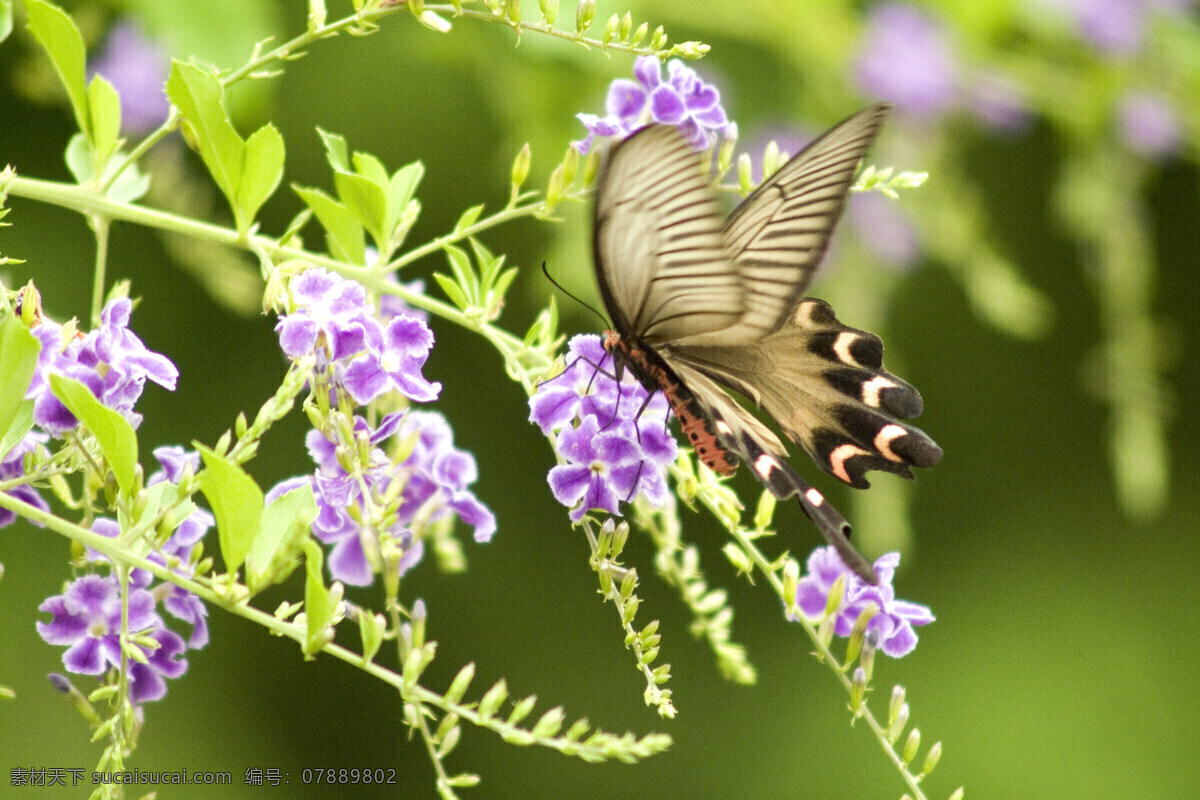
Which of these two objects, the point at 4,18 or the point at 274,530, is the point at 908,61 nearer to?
the point at 4,18

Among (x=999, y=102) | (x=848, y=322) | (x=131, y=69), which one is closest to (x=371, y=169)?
(x=131, y=69)

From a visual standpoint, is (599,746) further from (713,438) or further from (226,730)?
(226,730)

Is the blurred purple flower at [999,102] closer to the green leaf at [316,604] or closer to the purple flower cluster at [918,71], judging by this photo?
the purple flower cluster at [918,71]

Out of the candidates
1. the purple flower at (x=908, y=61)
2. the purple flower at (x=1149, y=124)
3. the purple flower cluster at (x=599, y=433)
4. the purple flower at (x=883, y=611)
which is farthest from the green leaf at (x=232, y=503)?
the purple flower at (x=1149, y=124)

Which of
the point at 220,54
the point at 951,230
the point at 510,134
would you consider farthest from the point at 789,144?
the point at 220,54

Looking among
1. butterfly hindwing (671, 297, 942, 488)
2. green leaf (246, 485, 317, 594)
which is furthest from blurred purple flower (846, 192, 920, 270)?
green leaf (246, 485, 317, 594)

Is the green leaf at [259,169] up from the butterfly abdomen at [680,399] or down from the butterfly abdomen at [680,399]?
up

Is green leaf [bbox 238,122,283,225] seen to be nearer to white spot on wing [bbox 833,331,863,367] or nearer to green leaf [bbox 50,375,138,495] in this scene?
green leaf [bbox 50,375,138,495]
